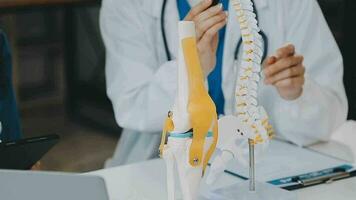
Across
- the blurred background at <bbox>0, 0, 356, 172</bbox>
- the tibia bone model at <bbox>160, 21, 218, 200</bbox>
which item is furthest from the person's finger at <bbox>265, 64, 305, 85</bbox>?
the blurred background at <bbox>0, 0, 356, 172</bbox>

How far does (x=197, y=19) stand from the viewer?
128 cm

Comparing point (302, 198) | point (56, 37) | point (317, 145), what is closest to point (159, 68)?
point (317, 145)

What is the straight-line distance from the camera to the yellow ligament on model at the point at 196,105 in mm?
891

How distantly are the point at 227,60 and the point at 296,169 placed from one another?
0.36m

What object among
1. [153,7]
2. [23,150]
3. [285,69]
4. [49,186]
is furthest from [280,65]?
[49,186]

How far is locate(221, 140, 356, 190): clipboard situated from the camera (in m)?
1.17

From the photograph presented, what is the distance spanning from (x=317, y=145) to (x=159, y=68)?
1.20ft

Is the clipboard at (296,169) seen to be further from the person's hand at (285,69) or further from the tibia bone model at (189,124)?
the tibia bone model at (189,124)

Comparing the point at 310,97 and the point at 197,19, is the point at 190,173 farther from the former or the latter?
the point at 310,97

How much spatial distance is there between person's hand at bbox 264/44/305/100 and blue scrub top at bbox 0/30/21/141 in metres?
0.54

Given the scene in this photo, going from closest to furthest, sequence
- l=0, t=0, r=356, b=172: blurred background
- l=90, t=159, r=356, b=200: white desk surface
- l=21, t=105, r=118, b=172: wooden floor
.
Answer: l=90, t=159, r=356, b=200: white desk surface < l=21, t=105, r=118, b=172: wooden floor < l=0, t=0, r=356, b=172: blurred background

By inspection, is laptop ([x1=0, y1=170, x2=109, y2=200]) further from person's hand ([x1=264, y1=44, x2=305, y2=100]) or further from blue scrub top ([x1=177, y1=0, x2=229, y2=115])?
blue scrub top ([x1=177, y1=0, x2=229, y2=115])

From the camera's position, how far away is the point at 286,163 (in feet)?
4.20

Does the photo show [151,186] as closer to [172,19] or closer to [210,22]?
[210,22]
